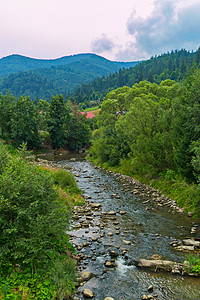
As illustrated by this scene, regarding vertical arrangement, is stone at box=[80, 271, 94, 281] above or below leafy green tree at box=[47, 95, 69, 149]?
below

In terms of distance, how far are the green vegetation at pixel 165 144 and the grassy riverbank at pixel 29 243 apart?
1119cm

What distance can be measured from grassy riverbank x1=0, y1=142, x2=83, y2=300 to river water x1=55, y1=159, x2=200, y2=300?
4.51 feet

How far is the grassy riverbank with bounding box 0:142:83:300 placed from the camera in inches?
319

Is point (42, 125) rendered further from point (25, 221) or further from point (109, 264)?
point (25, 221)

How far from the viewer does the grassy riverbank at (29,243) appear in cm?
811

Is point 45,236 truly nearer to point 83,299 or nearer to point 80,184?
point 83,299

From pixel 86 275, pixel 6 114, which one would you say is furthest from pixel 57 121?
pixel 86 275

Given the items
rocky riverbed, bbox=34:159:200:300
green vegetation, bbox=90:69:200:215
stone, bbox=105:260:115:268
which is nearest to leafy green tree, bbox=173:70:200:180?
green vegetation, bbox=90:69:200:215

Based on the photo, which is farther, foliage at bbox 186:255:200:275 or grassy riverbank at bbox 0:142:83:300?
foliage at bbox 186:255:200:275

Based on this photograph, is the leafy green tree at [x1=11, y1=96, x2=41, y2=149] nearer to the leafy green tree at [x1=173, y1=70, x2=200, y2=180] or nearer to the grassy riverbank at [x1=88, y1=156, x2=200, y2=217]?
the grassy riverbank at [x1=88, y1=156, x2=200, y2=217]

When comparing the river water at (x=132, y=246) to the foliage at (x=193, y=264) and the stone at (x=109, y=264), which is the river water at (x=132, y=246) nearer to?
the stone at (x=109, y=264)

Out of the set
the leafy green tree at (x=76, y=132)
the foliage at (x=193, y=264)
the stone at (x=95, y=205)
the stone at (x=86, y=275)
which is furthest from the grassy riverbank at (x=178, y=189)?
the leafy green tree at (x=76, y=132)

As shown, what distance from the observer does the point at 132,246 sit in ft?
43.3

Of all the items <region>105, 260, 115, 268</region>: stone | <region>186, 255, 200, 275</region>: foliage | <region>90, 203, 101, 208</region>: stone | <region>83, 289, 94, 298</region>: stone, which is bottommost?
<region>90, 203, 101, 208</region>: stone
